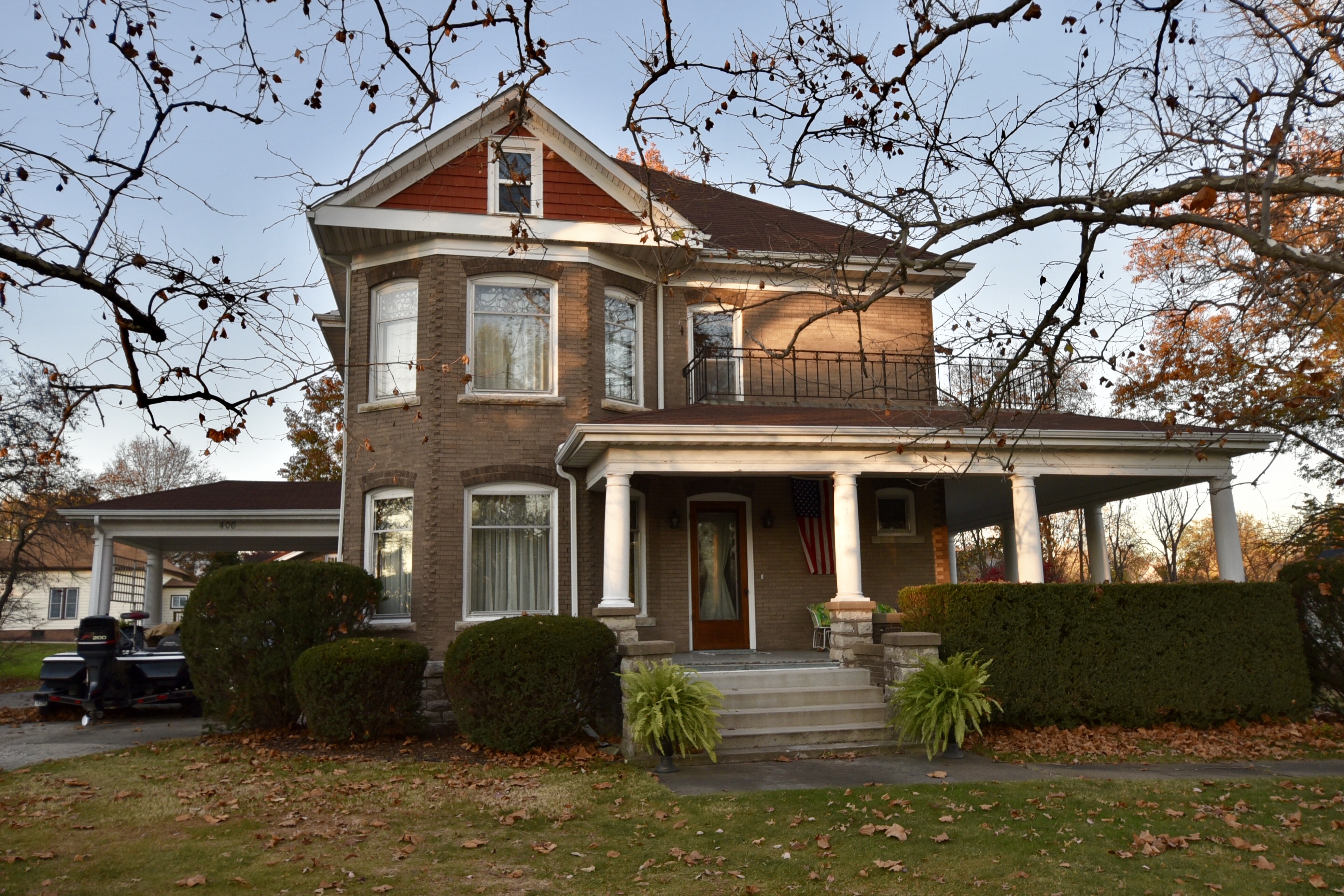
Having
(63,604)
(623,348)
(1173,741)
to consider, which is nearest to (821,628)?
(1173,741)

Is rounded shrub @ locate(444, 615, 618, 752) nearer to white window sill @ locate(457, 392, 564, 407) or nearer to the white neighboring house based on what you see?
white window sill @ locate(457, 392, 564, 407)

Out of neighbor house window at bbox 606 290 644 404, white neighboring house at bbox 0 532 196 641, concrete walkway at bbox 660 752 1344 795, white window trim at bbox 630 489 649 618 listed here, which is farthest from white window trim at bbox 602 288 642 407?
white neighboring house at bbox 0 532 196 641

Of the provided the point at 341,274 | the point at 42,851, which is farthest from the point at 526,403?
the point at 42,851

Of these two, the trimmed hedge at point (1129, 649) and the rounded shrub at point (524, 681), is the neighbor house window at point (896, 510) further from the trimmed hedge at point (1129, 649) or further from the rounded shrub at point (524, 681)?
the rounded shrub at point (524, 681)

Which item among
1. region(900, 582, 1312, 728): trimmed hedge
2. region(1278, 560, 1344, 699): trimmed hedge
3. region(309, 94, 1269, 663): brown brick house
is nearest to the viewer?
region(900, 582, 1312, 728): trimmed hedge

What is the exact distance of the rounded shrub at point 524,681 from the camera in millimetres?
10367

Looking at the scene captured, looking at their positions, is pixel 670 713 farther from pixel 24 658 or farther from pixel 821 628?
pixel 24 658

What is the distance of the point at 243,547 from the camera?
20.5 metres

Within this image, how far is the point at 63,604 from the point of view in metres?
48.2

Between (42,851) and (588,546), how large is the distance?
820cm

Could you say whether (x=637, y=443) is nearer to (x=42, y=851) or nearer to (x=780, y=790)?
(x=780, y=790)

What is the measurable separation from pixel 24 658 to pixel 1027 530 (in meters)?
Result: 32.0

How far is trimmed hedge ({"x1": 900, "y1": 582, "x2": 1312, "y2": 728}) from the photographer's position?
36.6 ft

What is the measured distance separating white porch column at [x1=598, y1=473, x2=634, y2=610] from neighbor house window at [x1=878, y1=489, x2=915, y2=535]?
533 centimetres
